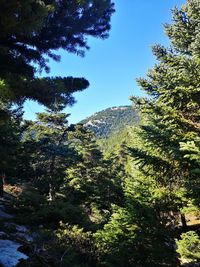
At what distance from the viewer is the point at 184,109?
38.1 feet

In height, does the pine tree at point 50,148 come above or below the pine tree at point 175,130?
above

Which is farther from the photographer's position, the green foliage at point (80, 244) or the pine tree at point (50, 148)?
the pine tree at point (50, 148)

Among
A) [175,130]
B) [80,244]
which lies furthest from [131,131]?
[80,244]

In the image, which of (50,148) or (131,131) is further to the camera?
(50,148)

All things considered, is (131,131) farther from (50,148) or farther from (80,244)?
(50,148)

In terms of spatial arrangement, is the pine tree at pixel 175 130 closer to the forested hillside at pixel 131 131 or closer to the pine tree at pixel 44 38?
the forested hillside at pixel 131 131

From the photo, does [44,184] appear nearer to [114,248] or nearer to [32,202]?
[32,202]

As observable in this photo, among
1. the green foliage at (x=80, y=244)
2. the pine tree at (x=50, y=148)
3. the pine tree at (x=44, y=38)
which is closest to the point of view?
the pine tree at (x=44, y=38)

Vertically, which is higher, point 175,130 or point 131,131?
point 131,131

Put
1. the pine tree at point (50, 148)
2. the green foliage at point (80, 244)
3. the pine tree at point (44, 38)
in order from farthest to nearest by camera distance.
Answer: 1. the pine tree at point (50, 148)
2. the green foliage at point (80, 244)
3. the pine tree at point (44, 38)

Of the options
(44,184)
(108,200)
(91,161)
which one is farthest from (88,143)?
(108,200)

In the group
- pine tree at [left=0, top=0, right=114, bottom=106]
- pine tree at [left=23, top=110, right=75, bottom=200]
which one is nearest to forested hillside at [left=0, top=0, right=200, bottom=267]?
pine tree at [left=0, top=0, right=114, bottom=106]

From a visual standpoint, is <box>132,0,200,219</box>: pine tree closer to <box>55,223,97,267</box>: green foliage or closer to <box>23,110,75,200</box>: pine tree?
<box>55,223,97,267</box>: green foliage

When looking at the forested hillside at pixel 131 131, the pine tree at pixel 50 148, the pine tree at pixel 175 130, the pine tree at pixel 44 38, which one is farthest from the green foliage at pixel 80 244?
the pine tree at pixel 50 148
